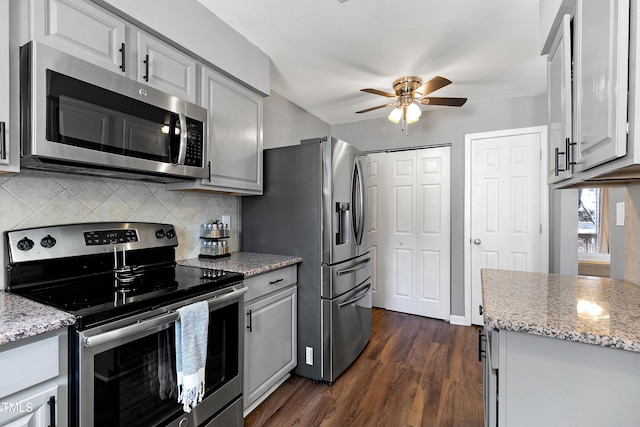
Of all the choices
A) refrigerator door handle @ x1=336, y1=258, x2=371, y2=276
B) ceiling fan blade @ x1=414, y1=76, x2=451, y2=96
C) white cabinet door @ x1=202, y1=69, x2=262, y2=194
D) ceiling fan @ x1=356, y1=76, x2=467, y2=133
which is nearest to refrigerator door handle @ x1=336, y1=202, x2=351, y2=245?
refrigerator door handle @ x1=336, y1=258, x2=371, y2=276

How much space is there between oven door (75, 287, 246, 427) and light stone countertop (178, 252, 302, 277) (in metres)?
0.22

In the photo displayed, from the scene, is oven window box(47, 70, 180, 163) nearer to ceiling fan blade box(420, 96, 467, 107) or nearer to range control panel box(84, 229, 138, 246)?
range control panel box(84, 229, 138, 246)

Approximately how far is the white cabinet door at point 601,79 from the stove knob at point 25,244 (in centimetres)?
214

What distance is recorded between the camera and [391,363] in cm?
252

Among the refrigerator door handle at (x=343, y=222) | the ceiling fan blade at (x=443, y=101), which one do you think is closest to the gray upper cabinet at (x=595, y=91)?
the ceiling fan blade at (x=443, y=101)

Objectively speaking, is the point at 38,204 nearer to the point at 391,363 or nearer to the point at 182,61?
the point at 182,61

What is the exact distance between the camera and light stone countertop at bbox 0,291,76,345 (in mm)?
848

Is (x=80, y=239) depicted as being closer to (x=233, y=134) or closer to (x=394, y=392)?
(x=233, y=134)

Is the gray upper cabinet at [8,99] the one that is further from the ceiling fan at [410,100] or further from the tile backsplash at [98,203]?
the ceiling fan at [410,100]

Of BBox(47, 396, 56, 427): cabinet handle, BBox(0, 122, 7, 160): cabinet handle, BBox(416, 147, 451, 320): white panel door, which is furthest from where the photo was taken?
BBox(416, 147, 451, 320): white panel door

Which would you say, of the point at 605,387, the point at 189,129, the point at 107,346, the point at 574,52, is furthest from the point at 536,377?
the point at 189,129

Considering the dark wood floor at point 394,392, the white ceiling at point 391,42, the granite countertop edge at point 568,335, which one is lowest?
the dark wood floor at point 394,392

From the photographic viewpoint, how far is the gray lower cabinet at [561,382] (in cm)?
88

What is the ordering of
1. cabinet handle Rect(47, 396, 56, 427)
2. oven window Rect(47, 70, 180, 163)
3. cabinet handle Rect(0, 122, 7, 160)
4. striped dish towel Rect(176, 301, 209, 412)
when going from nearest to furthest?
cabinet handle Rect(47, 396, 56, 427) → cabinet handle Rect(0, 122, 7, 160) → oven window Rect(47, 70, 180, 163) → striped dish towel Rect(176, 301, 209, 412)
